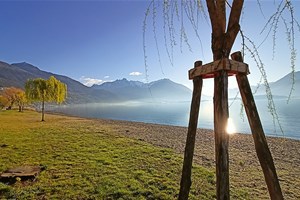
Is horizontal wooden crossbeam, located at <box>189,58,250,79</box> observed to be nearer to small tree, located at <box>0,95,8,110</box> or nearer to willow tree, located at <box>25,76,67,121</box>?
willow tree, located at <box>25,76,67,121</box>

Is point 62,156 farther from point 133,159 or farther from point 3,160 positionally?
point 133,159

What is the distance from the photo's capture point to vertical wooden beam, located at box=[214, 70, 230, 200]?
2.19 m

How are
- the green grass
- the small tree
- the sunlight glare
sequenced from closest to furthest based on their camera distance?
the sunlight glare < the green grass < the small tree

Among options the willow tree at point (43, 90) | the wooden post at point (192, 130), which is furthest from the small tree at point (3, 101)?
the wooden post at point (192, 130)

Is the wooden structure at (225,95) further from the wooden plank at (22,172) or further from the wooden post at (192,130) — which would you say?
the wooden plank at (22,172)

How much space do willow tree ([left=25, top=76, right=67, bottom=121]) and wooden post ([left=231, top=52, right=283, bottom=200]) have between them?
109 feet

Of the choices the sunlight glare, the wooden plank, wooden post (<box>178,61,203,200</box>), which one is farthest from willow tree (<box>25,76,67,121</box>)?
wooden post (<box>178,61,203,200</box>)

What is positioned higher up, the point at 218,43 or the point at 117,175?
the point at 218,43

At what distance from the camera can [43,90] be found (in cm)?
3177

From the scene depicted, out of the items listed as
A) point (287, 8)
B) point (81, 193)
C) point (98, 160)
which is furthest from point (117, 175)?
point (287, 8)

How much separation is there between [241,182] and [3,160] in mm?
8875

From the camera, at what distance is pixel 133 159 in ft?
30.5

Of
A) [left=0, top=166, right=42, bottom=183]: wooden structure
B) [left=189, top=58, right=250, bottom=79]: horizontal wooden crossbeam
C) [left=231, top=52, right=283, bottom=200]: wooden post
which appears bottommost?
[left=0, top=166, right=42, bottom=183]: wooden structure

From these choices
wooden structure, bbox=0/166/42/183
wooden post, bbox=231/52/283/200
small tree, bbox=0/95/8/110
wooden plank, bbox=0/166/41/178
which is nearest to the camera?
wooden post, bbox=231/52/283/200
